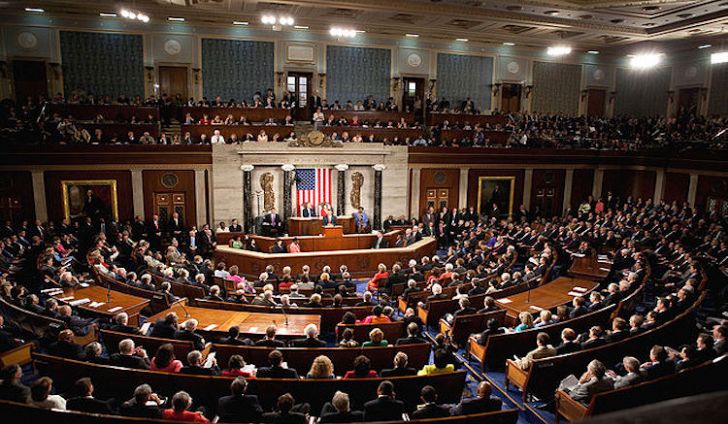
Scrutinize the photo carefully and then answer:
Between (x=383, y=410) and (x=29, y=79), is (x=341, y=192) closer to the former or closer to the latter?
→ (x=383, y=410)

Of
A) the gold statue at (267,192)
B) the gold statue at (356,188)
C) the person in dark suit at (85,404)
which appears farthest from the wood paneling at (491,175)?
the person in dark suit at (85,404)

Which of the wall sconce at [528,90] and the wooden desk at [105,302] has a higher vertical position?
the wall sconce at [528,90]

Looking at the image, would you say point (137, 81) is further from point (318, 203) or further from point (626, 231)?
point (626, 231)

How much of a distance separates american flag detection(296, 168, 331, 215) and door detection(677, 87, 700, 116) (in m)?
19.2

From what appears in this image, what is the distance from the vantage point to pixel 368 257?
14.6 metres

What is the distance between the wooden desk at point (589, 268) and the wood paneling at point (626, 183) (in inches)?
430

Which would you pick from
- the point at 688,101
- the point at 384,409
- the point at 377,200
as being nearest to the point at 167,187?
the point at 377,200

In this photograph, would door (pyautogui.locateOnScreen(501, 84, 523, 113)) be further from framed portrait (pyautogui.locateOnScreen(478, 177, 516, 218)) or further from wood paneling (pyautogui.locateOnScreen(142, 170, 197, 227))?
wood paneling (pyautogui.locateOnScreen(142, 170, 197, 227))

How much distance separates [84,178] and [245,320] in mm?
11386

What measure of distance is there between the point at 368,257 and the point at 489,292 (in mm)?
5464

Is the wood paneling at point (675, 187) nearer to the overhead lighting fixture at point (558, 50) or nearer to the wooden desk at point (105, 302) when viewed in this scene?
the overhead lighting fixture at point (558, 50)

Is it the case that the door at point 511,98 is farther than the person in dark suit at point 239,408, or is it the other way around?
the door at point 511,98

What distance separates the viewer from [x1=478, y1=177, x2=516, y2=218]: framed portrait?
20.4 meters

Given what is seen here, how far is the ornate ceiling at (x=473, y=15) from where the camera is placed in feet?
58.0
